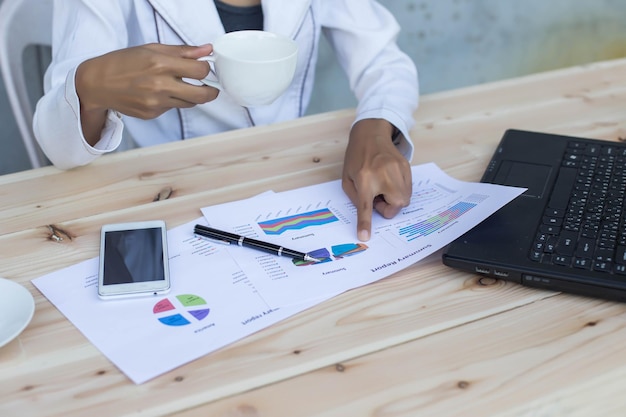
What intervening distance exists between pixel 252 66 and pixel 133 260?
24cm

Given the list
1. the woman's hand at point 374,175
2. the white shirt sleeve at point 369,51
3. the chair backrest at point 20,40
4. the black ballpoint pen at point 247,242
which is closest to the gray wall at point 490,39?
the white shirt sleeve at point 369,51

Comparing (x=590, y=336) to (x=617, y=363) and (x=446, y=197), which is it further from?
(x=446, y=197)

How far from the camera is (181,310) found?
72 centimetres

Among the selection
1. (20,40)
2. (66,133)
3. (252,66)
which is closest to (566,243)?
(252,66)

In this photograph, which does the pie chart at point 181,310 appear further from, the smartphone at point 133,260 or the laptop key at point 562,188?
the laptop key at point 562,188

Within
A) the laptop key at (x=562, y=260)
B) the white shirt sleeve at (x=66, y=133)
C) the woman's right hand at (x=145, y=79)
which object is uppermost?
the woman's right hand at (x=145, y=79)

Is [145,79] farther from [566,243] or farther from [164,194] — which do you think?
[566,243]

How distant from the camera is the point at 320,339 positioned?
2.26 ft

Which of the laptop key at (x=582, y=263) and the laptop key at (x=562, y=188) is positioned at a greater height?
the laptop key at (x=562, y=188)

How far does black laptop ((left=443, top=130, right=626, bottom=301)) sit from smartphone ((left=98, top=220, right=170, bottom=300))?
30cm

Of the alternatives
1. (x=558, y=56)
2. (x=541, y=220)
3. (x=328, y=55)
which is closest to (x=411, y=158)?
(x=541, y=220)

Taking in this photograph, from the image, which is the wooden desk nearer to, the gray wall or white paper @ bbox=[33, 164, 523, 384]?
white paper @ bbox=[33, 164, 523, 384]

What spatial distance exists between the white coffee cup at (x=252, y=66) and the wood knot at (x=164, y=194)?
0.55 feet

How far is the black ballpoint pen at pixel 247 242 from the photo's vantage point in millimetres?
797
